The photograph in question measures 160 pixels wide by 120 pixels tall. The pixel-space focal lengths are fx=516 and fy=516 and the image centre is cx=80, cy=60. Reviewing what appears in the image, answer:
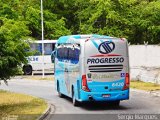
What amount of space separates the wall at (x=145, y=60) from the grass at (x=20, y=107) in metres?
11.7

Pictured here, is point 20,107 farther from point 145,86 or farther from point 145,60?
point 145,60

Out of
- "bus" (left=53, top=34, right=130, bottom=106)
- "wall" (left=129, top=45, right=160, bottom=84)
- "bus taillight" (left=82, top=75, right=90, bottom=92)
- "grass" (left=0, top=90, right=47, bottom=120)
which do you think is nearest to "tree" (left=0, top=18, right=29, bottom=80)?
"grass" (left=0, top=90, right=47, bottom=120)

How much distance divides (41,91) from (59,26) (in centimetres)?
2469

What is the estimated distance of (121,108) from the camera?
2239 cm

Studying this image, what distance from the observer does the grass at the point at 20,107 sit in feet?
64.3

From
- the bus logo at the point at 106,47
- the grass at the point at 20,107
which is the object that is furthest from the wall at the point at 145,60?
the bus logo at the point at 106,47

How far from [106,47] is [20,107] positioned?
4.64 meters

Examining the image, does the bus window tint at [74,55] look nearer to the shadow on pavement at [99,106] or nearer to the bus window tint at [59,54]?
A: the shadow on pavement at [99,106]

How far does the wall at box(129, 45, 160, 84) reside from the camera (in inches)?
1463

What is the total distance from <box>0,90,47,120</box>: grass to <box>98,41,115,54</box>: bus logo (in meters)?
3.47

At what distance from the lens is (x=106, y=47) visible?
866 inches

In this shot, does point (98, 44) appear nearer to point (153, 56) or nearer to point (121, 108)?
→ point (121, 108)

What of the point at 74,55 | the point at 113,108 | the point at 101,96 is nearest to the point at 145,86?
the point at 74,55

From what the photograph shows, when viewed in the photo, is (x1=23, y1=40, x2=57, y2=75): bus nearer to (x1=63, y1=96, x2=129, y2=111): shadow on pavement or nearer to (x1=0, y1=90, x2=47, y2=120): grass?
(x1=0, y1=90, x2=47, y2=120): grass
